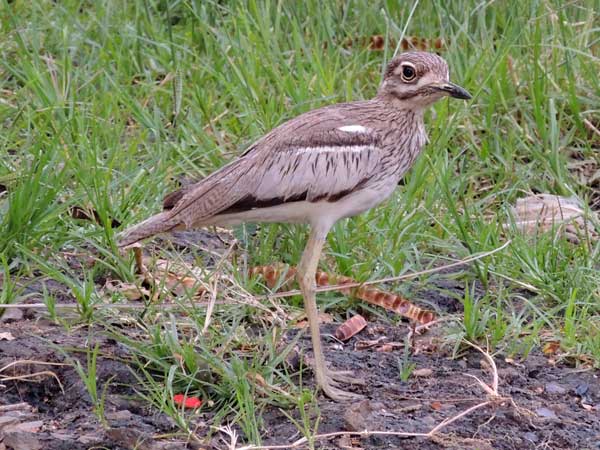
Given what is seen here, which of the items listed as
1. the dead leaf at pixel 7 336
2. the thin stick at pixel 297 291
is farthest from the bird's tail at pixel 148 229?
the dead leaf at pixel 7 336

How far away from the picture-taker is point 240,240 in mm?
5102

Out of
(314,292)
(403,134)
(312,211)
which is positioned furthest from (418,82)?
(314,292)

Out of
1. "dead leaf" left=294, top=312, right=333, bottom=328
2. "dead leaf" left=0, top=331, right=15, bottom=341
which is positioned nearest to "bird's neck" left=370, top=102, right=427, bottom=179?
"dead leaf" left=294, top=312, right=333, bottom=328

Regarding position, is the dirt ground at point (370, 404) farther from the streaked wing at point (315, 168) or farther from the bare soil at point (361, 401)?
the streaked wing at point (315, 168)

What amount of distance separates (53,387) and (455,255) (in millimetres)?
1872

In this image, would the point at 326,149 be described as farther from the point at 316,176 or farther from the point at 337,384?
the point at 337,384

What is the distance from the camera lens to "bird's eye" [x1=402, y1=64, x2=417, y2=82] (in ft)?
15.2

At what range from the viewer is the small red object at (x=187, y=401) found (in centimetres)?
397

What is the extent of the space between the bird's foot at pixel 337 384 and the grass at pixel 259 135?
0.43 feet

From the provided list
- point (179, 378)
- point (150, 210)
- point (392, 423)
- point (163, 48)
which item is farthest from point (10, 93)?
point (392, 423)

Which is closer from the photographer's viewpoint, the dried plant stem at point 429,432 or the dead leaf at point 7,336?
the dried plant stem at point 429,432

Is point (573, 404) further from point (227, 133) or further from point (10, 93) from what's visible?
point (10, 93)

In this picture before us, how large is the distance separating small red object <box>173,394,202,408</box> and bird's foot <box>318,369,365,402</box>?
0.42 meters

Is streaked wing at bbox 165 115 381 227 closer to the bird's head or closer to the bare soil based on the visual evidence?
the bird's head
